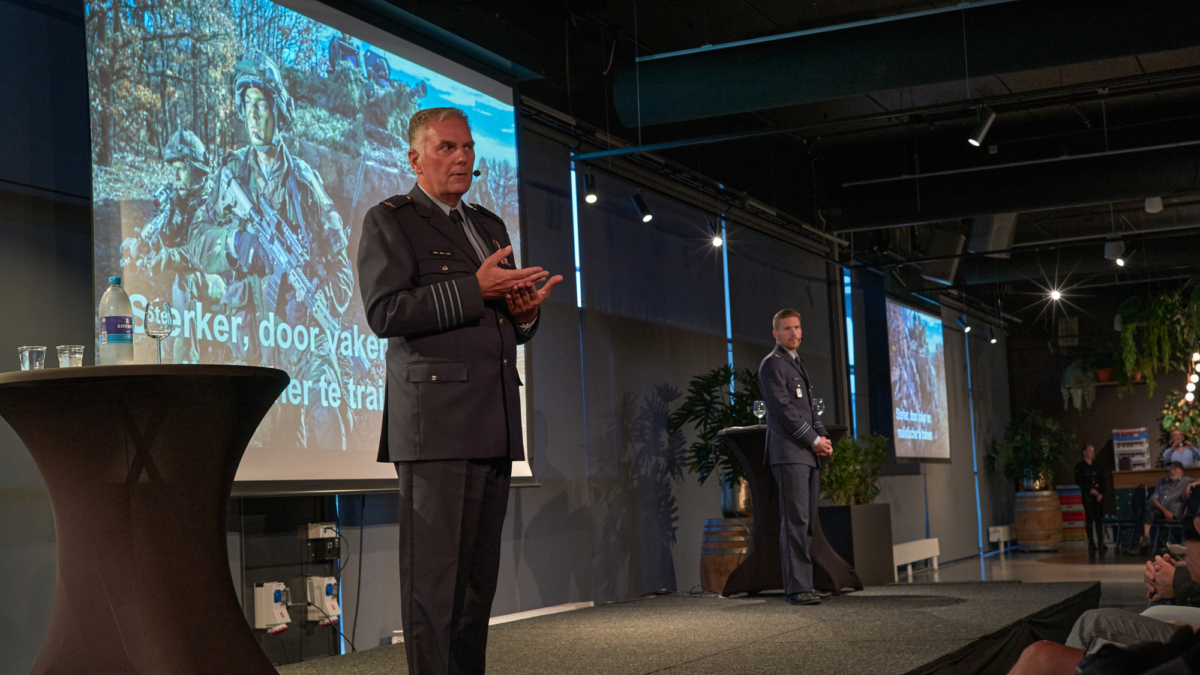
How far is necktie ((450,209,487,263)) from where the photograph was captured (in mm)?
2422

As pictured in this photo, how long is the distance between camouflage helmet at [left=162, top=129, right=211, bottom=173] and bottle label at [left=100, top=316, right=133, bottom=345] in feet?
5.94

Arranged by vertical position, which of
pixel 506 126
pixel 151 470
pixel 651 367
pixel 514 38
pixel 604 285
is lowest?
pixel 151 470

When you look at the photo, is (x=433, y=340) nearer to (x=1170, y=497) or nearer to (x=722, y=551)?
(x=722, y=551)

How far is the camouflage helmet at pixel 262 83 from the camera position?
4.32m

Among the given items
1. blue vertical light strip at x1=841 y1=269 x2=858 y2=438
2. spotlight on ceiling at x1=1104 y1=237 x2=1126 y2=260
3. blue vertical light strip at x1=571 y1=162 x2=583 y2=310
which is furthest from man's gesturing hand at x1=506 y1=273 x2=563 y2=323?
spotlight on ceiling at x1=1104 y1=237 x2=1126 y2=260

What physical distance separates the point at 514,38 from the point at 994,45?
312 centimetres

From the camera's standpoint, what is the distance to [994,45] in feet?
22.7

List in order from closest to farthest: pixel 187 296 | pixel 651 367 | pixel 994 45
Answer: pixel 187 296
pixel 994 45
pixel 651 367

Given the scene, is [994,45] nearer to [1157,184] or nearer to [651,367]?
[651,367]

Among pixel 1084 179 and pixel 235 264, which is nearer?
pixel 235 264

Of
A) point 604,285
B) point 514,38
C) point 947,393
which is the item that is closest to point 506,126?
point 514,38

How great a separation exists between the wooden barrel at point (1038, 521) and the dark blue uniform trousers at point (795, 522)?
11.3m

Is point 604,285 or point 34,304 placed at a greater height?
point 604,285

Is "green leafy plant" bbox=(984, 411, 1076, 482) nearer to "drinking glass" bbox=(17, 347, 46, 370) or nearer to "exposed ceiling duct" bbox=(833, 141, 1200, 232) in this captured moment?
"exposed ceiling duct" bbox=(833, 141, 1200, 232)
